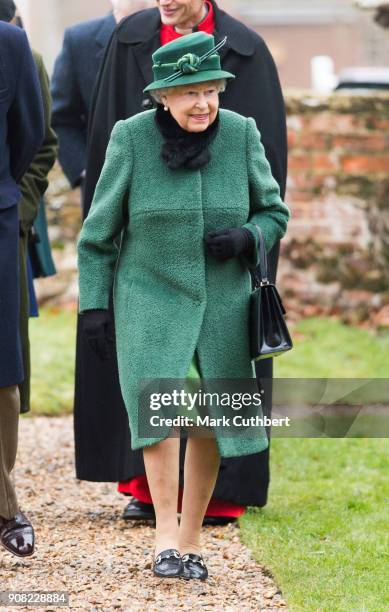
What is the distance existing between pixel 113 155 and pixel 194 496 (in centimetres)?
112

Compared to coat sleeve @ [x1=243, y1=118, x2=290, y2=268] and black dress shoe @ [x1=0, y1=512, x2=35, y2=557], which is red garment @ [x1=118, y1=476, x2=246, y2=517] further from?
coat sleeve @ [x1=243, y1=118, x2=290, y2=268]

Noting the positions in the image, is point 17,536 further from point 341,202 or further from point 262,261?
point 341,202

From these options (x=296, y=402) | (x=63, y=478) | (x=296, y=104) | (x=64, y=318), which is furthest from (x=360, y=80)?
(x=63, y=478)

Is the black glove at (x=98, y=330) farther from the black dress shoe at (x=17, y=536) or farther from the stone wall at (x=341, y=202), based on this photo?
the stone wall at (x=341, y=202)

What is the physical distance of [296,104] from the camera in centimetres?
1005

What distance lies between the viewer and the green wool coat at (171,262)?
450cm

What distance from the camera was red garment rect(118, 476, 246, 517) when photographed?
18.6 ft

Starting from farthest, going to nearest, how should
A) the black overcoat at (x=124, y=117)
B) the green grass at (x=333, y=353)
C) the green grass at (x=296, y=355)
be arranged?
the green grass at (x=333, y=353)
the green grass at (x=296, y=355)
the black overcoat at (x=124, y=117)

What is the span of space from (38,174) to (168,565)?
1.78 meters

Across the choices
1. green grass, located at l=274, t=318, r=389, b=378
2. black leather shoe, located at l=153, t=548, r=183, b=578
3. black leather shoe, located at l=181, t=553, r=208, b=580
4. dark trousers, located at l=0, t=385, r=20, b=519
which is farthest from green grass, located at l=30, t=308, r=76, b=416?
black leather shoe, located at l=153, t=548, r=183, b=578

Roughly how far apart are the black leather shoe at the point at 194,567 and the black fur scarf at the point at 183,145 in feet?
4.07

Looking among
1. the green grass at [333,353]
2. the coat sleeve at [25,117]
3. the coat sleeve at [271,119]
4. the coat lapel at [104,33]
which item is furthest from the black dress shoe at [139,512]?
the green grass at [333,353]

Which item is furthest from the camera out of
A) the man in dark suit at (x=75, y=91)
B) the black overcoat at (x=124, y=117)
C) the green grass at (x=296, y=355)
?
the green grass at (x=296, y=355)

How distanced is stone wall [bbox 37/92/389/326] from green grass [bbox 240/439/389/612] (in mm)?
2845
